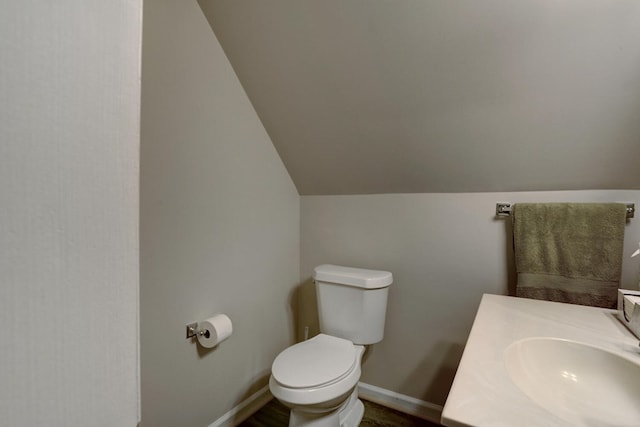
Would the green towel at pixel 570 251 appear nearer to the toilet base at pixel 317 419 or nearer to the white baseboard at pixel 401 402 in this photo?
the white baseboard at pixel 401 402

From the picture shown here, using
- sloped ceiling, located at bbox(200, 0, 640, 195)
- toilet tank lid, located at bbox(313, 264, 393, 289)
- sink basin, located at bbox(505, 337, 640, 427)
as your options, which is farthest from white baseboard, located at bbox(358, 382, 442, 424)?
sloped ceiling, located at bbox(200, 0, 640, 195)

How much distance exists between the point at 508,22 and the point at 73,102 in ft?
4.38

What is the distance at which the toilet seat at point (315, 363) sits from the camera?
4.33 feet

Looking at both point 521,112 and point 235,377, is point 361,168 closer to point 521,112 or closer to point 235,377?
point 521,112

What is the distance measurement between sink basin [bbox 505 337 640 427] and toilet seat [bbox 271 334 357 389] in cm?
78

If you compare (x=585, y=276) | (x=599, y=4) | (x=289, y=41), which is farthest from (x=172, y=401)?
(x=599, y=4)

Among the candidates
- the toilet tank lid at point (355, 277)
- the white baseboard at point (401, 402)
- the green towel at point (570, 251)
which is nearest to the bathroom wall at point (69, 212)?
the toilet tank lid at point (355, 277)

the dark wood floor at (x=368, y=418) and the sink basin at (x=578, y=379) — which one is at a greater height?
the sink basin at (x=578, y=379)

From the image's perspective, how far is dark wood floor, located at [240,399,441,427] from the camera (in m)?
1.68

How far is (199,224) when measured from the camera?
1452 mm

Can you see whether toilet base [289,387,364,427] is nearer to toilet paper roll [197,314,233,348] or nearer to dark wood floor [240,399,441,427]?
dark wood floor [240,399,441,427]

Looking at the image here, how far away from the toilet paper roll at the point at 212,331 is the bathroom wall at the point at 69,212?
105cm

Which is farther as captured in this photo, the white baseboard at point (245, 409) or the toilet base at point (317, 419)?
the white baseboard at point (245, 409)

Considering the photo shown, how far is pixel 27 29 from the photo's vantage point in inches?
11.9
